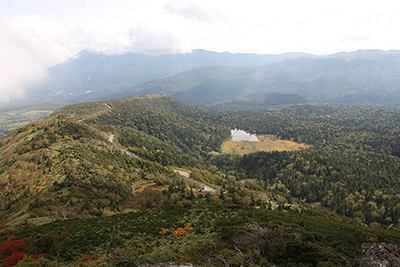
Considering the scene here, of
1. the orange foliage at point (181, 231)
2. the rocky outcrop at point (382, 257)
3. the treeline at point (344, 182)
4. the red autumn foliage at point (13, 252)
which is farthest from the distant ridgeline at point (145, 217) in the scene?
the rocky outcrop at point (382, 257)

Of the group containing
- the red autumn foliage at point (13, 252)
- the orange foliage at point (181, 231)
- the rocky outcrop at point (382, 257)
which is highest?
the rocky outcrop at point (382, 257)

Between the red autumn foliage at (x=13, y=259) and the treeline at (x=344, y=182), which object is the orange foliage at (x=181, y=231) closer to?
the red autumn foliage at (x=13, y=259)

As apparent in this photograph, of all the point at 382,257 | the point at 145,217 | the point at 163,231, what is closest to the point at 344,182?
the point at 382,257

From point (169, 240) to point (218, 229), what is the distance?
10943 mm

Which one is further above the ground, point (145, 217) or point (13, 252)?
point (13, 252)

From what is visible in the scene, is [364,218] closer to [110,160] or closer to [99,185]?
[99,185]

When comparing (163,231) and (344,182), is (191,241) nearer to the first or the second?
(163,231)

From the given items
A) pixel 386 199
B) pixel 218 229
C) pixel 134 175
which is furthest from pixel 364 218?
pixel 134 175

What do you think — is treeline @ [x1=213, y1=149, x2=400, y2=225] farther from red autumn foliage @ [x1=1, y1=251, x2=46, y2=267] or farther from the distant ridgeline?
red autumn foliage @ [x1=1, y1=251, x2=46, y2=267]

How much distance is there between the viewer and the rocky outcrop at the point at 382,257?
67.4 ft

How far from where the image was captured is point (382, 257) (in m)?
21.4

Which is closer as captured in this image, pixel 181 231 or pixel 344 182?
pixel 181 231

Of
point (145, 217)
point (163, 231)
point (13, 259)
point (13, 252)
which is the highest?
point (13, 259)

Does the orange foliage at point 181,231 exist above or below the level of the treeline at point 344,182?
above
